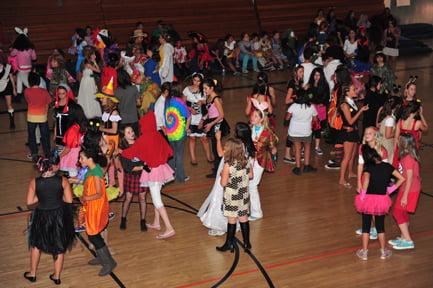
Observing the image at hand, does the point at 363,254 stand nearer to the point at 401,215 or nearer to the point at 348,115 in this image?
the point at 401,215

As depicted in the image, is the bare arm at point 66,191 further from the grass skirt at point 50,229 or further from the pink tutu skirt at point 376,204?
the pink tutu skirt at point 376,204

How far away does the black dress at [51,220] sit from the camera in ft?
19.2

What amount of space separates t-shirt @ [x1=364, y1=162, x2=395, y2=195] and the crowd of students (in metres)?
0.01

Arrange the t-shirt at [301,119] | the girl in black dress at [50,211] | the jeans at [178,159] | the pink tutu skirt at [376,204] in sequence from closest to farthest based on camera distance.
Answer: the girl in black dress at [50,211] → the pink tutu skirt at [376,204] → the jeans at [178,159] → the t-shirt at [301,119]

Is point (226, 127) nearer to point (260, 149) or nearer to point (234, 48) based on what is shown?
point (260, 149)

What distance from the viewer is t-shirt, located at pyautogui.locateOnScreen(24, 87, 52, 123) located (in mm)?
9188

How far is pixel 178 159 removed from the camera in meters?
8.84

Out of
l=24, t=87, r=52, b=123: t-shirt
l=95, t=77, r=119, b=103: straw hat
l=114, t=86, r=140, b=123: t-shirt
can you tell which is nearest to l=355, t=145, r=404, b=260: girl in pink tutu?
l=95, t=77, r=119, b=103: straw hat

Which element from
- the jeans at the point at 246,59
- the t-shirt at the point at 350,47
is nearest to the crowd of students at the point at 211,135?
the t-shirt at the point at 350,47

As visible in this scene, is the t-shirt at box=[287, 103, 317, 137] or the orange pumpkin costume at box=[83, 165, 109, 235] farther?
the t-shirt at box=[287, 103, 317, 137]

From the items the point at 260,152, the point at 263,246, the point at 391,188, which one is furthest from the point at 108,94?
the point at 391,188

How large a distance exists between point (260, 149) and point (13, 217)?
141 inches

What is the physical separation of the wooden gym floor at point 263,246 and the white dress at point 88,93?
197 centimetres

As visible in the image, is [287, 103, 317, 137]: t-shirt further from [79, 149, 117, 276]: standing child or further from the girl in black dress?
the girl in black dress
